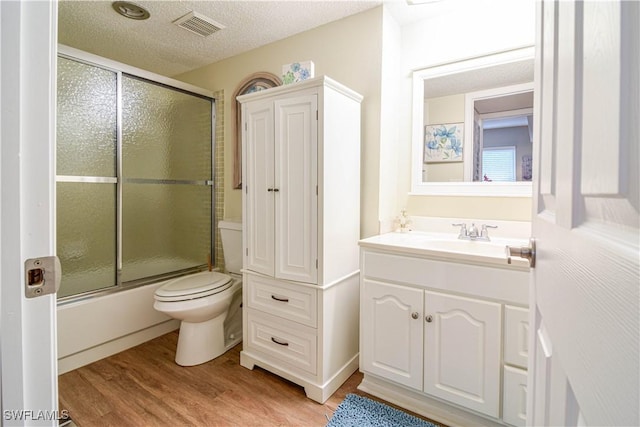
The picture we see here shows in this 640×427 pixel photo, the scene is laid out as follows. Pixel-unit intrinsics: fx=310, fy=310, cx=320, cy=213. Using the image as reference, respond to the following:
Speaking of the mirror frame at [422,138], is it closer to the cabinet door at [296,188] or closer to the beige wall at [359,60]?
the beige wall at [359,60]

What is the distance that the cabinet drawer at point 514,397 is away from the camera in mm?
1289

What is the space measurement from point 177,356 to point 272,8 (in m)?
2.35

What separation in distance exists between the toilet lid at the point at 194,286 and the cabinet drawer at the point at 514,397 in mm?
1690

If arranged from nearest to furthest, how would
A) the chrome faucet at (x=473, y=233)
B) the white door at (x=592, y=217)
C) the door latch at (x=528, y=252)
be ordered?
1. the white door at (x=592, y=217)
2. the door latch at (x=528, y=252)
3. the chrome faucet at (x=473, y=233)

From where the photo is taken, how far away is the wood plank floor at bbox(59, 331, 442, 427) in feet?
5.03

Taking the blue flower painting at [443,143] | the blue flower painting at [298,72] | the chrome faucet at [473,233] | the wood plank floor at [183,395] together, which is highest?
the blue flower painting at [298,72]

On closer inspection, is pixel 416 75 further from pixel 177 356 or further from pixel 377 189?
pixel 177 356

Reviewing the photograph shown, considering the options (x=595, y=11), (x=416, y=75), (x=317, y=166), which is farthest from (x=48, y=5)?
(x=416, y=75)

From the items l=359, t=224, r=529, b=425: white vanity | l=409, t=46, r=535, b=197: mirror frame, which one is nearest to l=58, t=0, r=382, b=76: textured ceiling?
l=409, t=46, r=535, b=197: mirror frame

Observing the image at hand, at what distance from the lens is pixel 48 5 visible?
52cm

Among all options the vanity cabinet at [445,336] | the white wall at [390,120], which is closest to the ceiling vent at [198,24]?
the white wall at [390,120]

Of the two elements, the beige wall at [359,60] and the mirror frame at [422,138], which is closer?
the mirror frame at [422,138]

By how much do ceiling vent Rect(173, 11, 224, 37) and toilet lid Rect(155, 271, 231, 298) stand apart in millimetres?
1795

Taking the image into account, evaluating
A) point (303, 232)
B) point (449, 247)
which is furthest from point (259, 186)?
point (449, 247)
